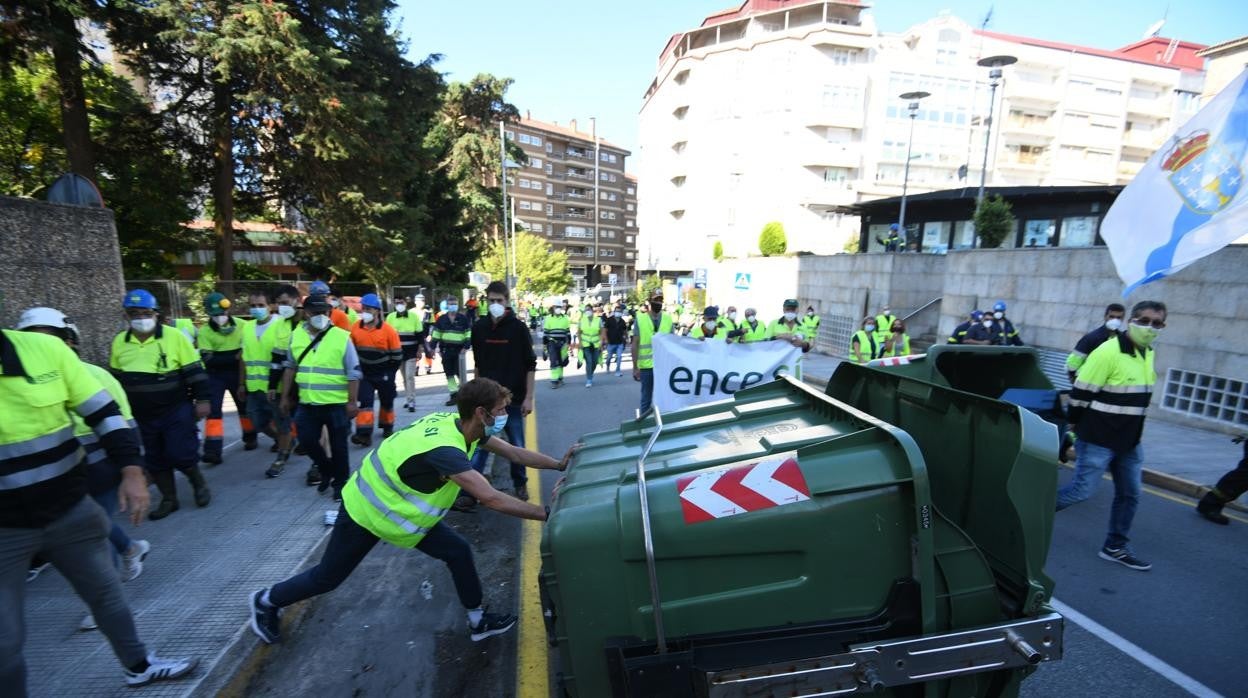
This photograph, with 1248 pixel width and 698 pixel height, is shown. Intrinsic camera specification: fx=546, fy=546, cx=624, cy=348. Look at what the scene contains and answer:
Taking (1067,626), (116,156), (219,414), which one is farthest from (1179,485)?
(116,156)

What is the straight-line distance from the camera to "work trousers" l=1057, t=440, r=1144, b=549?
4109mm

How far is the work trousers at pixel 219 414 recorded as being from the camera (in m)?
5.74

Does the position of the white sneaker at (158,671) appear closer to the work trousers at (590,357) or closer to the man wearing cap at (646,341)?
the man wearing cap at (646,341)

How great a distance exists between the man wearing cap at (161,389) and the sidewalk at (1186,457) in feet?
18.4

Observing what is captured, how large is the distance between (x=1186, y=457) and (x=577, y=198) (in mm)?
74591

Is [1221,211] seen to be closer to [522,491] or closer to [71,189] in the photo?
[522,491]

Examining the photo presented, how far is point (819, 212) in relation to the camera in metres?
45.1

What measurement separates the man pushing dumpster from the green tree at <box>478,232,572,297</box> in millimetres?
43911

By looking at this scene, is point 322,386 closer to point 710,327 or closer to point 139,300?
point 139,300

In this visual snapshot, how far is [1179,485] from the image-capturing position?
5875 mm

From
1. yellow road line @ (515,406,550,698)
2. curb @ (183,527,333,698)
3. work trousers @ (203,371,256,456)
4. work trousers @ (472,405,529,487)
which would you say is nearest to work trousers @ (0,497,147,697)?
curb @ (183,527,333,698)

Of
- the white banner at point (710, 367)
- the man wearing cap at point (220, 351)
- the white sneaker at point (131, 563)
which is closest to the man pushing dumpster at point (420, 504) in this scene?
the white sneaker at point (131, 563)

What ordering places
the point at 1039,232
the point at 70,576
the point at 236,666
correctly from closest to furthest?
1. the point at 70,576
2. the point at 236,666
3. the point at 1039,232

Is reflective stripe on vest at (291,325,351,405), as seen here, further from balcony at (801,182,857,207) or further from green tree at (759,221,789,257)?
balcony at (801,182,857,207)
